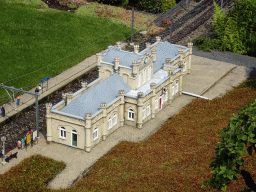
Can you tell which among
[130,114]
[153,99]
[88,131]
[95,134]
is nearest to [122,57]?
[153,99]

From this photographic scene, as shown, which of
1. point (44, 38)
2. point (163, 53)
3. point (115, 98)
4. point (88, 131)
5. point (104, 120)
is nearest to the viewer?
point (88, 131)

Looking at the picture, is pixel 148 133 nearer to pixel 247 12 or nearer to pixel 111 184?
pixel 111 184

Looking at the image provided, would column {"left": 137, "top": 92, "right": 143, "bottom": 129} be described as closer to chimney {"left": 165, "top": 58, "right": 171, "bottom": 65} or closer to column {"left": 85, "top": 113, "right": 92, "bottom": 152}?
column {"left": 85, "top": 113, "right": 92, "bottom": 152}

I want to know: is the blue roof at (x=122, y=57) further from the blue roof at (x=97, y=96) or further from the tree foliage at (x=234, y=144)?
the tree foliage at (x=234, y=144)

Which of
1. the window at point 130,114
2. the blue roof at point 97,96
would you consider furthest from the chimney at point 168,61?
the window at point 130,114

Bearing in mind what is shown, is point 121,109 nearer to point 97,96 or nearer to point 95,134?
point 97,96

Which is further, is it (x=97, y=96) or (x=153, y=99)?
(x=153, y=99)

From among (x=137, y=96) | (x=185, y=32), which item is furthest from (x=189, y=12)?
(x=137, y=96)
